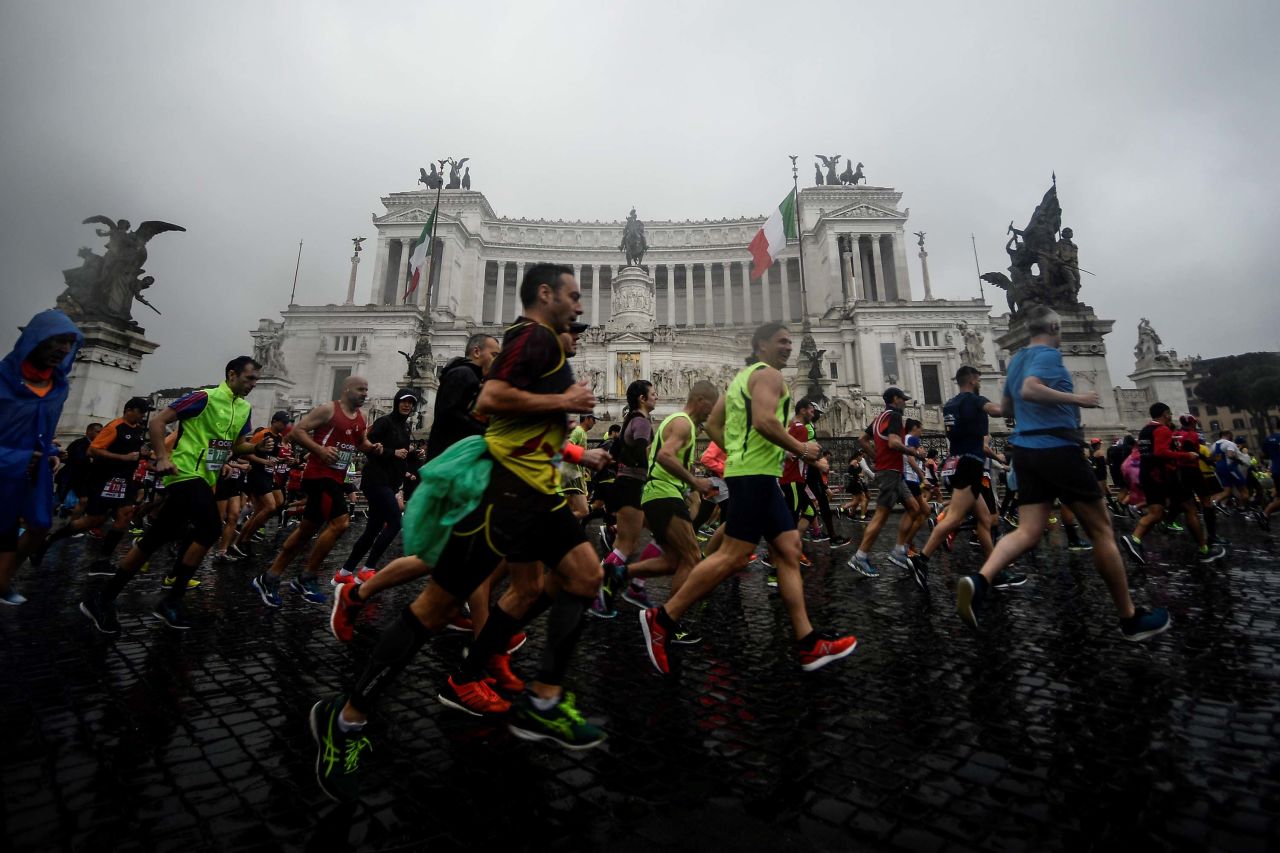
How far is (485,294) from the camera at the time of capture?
65.3 m

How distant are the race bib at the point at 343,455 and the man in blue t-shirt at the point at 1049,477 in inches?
209

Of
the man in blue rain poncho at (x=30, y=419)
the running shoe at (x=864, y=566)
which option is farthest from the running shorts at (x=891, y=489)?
the man in blue rain poncho at (x=30, y=419)

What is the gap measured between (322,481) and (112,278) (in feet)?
50.0

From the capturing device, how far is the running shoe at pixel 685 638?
13.4ft

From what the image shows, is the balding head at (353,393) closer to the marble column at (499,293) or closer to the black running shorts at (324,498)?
the black running shorts at (324,498)

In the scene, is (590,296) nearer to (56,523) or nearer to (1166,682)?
(56,523)

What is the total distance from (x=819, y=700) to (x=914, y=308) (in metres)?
47.7

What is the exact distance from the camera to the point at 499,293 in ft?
205

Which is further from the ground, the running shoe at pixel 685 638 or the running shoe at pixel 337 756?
the running shoe at pixel 337 756

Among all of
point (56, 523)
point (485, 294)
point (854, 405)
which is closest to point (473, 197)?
point (485, 294)

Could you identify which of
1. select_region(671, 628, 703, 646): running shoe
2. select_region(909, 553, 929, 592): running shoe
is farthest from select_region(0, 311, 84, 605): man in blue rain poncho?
select_region(909, 553, 929, 592): running shoe

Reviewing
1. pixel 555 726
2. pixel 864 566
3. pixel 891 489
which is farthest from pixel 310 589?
pixel 891 489

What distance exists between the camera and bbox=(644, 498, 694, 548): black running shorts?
473cm

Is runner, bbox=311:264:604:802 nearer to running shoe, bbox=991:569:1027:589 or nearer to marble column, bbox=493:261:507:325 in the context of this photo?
running shoe, bbox=991:569:1027:589
